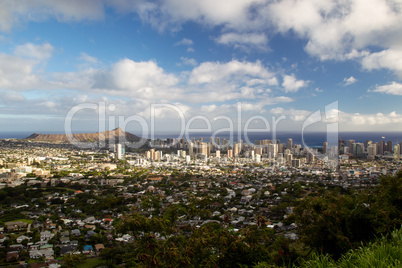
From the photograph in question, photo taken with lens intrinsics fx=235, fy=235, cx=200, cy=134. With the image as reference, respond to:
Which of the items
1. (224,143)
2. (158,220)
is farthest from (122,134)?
(158,220)

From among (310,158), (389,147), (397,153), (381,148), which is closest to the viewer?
(397,153)

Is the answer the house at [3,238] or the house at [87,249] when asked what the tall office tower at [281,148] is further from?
the house at [3,238]

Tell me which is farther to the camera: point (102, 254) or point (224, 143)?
point (224, 143)

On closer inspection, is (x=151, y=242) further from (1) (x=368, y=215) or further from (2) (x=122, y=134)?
(2) (x=122, y=134)

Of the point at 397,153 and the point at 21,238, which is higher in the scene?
the point at 397,153

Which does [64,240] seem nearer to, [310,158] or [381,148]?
[310,158]

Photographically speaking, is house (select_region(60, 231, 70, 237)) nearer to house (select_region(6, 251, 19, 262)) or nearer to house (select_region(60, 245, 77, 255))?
house (select_region(60, 245, 77, 255))

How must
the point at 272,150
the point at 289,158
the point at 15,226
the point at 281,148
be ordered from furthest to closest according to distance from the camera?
the point at 281,148, the point at 272,150, the point at 289,158, the point at 15,226

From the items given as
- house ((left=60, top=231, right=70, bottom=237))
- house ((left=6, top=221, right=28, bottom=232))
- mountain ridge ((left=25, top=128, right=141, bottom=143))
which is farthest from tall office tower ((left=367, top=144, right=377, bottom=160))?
mountain ridge ((left=25, top=128, right=141, bottom=143))

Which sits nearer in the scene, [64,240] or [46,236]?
[64,240]

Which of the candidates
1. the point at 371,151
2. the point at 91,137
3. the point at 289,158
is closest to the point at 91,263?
the point at 289,158

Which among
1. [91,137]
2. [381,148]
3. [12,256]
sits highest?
[91,137]
